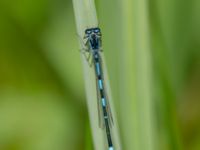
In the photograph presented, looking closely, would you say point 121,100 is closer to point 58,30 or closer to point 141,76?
point 141,76

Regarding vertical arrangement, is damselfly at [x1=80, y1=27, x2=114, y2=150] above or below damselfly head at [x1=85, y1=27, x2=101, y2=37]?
below

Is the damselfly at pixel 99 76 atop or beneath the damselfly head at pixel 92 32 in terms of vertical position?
beneath

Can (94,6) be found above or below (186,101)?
above

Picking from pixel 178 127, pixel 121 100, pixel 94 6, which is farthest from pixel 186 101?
pixel 94 6
